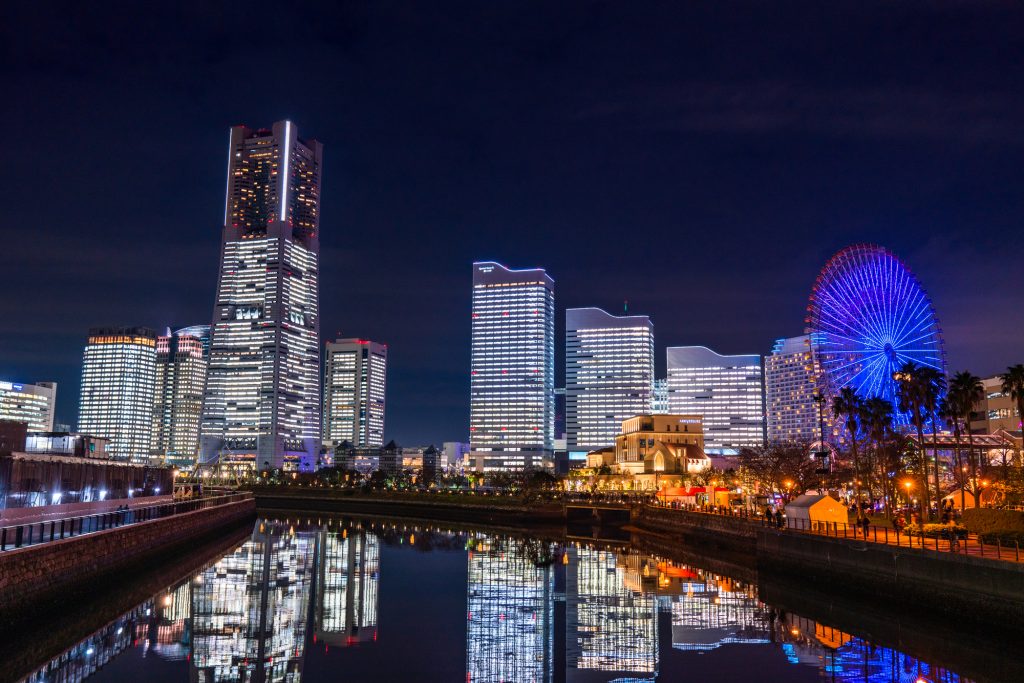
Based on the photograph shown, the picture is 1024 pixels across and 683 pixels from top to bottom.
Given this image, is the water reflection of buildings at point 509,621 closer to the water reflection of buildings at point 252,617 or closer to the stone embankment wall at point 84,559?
the water reflection of buildings at point 252,617

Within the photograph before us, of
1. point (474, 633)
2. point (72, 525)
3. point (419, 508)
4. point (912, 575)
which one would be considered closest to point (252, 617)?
point (474, 633)

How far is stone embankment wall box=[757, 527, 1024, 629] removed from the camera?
103 feet

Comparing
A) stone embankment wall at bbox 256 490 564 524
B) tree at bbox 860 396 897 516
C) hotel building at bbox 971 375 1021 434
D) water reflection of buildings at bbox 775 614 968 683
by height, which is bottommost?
stone embankment wall at bbox 256 490 564 524

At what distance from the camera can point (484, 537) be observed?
91.1m

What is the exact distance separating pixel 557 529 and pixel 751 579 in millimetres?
54898

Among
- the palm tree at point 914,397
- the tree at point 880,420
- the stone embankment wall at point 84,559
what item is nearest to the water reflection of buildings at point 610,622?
the stone embankment wall at point 84,559

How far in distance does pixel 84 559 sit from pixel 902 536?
→ 45820 millimetres

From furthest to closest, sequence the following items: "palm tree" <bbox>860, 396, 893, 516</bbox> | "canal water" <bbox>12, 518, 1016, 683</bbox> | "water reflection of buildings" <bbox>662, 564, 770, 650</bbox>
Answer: "palm tree" <bbox>860, 396, 893, 516</bbox>, "water reflection of buildings" <bbox>662, 564, 770, 650</bbox>, "canal water" <bbox>12, 518, 1016, 683</bbox>

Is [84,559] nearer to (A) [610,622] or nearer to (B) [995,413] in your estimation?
(A) [610,622]

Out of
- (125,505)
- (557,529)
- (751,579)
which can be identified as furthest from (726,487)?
(125,505)

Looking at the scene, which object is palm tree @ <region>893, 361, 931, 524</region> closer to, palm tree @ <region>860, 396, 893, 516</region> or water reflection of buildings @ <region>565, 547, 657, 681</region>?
palm tree @ <region>860, 396, 893, 516</region>

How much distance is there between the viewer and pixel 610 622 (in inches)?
1470

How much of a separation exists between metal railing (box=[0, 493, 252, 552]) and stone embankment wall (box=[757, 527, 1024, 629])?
38.4 metres

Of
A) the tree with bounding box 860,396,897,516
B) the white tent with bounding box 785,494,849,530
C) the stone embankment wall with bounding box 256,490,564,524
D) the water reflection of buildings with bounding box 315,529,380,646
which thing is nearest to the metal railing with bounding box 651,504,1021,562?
the white tent with bounding box 785,494,849,530
